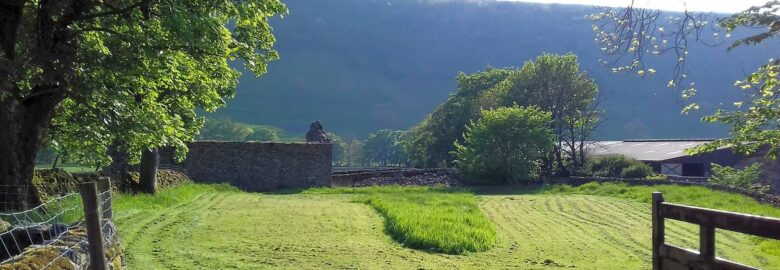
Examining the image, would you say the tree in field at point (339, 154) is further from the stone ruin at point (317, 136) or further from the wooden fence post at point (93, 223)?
the wooden fence post at point (93, 223)

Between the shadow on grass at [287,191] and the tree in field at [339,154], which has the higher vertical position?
the tree in field at [339,154]

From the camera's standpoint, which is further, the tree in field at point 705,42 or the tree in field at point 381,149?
the tree in field at point 381,149

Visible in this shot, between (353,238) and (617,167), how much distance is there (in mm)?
37325

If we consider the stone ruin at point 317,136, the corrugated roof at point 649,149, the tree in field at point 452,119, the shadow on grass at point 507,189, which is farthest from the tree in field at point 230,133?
the shadow on grass at point 507,189

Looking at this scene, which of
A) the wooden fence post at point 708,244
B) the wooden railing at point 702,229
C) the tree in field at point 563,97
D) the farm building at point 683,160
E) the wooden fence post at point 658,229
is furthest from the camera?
the tree in field at point 563,97

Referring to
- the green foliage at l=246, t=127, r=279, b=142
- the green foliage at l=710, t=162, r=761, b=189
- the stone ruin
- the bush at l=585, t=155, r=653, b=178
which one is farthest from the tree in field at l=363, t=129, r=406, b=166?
the green foliage at l=710, t=162, r=761, b=189

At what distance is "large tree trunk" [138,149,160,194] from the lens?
934 inches

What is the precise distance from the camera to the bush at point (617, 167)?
148 feet

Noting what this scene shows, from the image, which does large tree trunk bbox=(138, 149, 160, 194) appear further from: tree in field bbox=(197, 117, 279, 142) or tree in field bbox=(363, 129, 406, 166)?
tree in field bbox=(363, 129, 406, 166)

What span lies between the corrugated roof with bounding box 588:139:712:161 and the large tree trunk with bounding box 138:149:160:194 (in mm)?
38376

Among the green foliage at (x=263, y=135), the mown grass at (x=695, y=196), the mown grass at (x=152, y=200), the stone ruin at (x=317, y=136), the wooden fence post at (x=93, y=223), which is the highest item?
the green foliage at (x=263, y=135)

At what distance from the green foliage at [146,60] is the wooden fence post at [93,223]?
5256 mm

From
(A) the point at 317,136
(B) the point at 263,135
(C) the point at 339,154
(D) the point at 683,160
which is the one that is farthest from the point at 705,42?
(C) the point at 339,154

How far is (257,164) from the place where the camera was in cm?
3934
